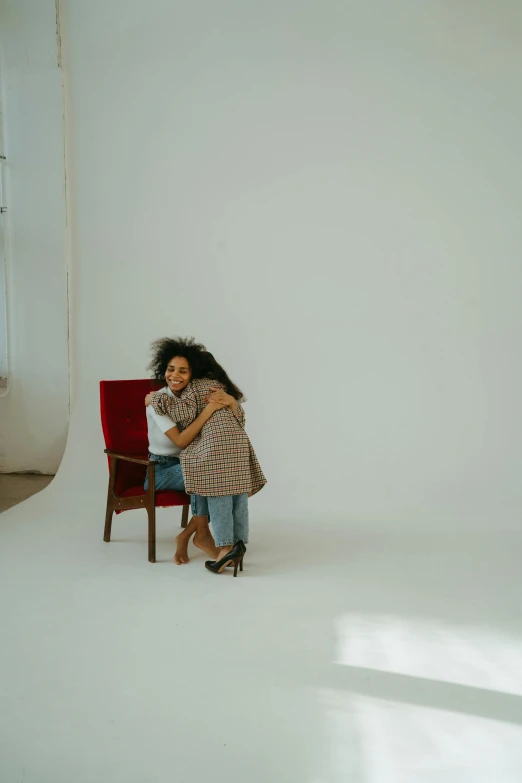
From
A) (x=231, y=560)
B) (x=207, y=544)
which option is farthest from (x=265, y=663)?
(x=207, y=544)

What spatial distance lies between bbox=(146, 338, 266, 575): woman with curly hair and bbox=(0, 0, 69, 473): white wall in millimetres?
2189

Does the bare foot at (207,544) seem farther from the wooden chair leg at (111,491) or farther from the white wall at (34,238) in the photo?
the white wall at (34,238)

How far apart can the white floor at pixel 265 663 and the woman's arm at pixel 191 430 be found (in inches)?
25.7

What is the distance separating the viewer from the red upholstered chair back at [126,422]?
448cm

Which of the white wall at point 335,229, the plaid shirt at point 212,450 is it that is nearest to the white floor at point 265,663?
the plaid shirt at point 212,450

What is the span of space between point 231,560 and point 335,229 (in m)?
2.65

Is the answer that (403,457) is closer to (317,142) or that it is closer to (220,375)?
(220,375)

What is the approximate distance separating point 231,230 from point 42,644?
3.42m

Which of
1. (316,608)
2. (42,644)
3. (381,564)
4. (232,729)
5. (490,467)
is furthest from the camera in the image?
(490,467)

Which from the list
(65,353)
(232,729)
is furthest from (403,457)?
(232,729)

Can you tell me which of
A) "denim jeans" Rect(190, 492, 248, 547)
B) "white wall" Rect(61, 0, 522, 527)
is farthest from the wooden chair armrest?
"white wall" Rect(61, 0, 522, 527)

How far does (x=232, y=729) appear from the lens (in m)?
2.52

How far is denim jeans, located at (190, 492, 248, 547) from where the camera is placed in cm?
403

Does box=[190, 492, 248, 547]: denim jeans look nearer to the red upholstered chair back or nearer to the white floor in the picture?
the white floor
